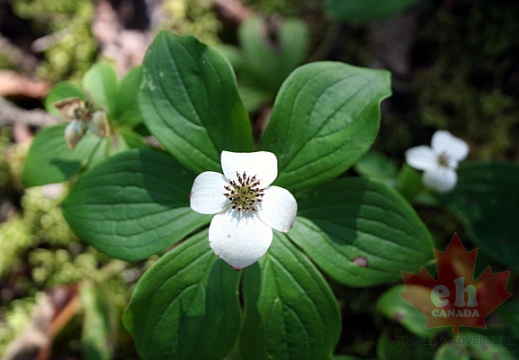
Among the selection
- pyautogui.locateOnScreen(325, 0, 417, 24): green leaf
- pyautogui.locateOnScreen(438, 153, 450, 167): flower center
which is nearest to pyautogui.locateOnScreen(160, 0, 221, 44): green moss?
pyautogui.locateOnScreen(325, 0, 417, 24): green leaf

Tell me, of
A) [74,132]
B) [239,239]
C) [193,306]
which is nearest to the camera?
[239,239]

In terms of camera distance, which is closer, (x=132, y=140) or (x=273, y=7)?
(x=132, y=140)

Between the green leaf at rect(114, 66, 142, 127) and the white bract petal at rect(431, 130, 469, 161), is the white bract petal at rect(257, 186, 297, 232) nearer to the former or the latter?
the green leaf at rect(114, 66, 142, 127)

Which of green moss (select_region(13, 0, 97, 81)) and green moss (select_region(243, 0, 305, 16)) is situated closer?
green moss (select_region(13, 0, 97, 81))

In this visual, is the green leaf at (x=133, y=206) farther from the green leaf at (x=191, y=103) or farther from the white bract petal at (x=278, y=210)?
the white bract petal at (x=278, y=210)

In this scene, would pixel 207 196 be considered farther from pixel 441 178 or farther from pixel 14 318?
pixel 14 318

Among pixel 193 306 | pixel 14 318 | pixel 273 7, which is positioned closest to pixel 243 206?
pixel 193 306

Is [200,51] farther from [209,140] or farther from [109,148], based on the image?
[109,148]
